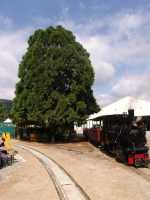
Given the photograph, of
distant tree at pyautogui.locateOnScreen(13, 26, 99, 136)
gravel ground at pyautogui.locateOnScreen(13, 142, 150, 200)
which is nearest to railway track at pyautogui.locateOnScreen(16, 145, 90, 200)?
gravel ground at pyautogui.locateOnScreen(13, 142, 150, 200)

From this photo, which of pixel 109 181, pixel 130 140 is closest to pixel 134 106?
pixel 130 140

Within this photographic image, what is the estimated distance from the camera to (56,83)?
45.9 metres

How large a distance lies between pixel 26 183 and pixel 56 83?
28.3 metres

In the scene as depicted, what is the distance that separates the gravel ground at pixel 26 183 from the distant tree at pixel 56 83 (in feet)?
63.0

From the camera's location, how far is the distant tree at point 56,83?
4428cm

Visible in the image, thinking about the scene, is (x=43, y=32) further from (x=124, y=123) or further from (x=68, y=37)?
(x=124, y=123)

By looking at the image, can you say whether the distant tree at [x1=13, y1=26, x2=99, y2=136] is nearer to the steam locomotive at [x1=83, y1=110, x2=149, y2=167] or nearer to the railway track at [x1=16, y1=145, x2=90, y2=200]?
the steam locomotive at [x1=83, y1=110, x2=149, y2=167]

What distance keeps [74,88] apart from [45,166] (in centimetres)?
2148

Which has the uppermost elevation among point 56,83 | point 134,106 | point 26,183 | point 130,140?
point 56,83

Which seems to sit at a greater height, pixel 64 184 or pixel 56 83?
pixel 56 83

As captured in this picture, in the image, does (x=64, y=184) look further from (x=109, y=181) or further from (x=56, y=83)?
(x=56, y=83)

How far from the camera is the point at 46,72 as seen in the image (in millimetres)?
45500

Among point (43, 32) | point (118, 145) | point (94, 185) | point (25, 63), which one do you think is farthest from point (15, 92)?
point (94, 185)

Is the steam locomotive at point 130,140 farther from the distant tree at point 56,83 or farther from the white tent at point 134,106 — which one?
the distant tree at point 56,83
